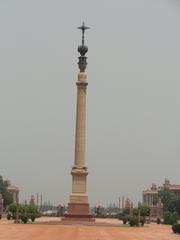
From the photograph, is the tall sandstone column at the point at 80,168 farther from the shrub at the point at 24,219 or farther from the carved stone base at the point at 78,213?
the shrub at the point at 24,219

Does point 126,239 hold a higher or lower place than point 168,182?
lower

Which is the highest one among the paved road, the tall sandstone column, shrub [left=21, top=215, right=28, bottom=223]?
the tall sandstone column

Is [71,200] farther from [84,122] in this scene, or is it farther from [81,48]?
[81,48]

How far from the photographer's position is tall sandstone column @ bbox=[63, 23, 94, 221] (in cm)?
6856

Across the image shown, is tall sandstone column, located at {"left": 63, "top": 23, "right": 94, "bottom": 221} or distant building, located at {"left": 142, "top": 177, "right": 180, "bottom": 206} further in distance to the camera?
distant building, located at {"left": 142, "top": 177, "right": 180, "bottom": 206}

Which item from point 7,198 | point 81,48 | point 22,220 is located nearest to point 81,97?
point 81,48

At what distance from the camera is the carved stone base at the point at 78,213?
2660 inches

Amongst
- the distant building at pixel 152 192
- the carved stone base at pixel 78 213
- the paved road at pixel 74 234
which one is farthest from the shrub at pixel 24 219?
the distant building at pixel 152 192

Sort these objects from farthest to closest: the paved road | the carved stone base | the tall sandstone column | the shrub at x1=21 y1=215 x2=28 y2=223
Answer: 1. the tall sandstone column
2. the carved stone base
3. the shrub at x1=21 y1=215 x2=28 y2=223
4. the paved road

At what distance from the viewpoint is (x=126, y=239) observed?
1558 inches

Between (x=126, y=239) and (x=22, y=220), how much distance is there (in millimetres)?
28099

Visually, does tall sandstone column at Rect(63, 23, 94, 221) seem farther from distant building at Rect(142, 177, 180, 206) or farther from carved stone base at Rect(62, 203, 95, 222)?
distant building at Rect(142, 177, 180, 206)

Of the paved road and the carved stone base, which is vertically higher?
the carved stone base

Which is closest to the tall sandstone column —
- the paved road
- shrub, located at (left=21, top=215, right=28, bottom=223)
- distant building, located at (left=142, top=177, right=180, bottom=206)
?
shrub, located at (left=21, top=215, right=28, bottom=223)
